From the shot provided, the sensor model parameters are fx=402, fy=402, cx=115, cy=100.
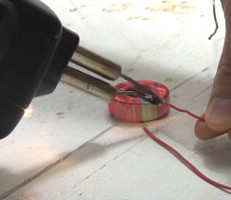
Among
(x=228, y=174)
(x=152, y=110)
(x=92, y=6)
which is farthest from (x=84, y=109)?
(x=92, y=6)

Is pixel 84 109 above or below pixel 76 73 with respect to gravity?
below

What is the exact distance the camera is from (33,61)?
0.28m

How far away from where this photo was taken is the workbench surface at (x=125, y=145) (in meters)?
0.36

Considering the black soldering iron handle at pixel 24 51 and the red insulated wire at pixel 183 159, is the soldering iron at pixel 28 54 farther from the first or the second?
the red insulated wire at pixel 183 159

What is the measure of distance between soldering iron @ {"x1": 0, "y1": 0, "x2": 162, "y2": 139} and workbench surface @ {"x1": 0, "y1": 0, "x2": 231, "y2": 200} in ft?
0.17

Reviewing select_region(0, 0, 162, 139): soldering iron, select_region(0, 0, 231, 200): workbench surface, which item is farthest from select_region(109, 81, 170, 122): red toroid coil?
select_region(0, 0, 162, 139): soldering iron

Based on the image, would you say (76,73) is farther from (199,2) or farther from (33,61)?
(199,2)

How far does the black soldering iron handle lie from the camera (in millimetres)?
261

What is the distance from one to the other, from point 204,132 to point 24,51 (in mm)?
206

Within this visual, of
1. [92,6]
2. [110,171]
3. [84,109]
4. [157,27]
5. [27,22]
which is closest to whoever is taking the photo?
[27,22]

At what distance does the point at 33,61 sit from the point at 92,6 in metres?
0.61

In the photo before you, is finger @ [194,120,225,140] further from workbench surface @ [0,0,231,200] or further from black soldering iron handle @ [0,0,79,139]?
black soldering iron handle @ [0,0,79,139]

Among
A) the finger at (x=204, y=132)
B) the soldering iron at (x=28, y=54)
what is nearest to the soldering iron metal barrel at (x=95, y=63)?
the soldering iron at (x=28, y=54)

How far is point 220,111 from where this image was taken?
375 millimetres
